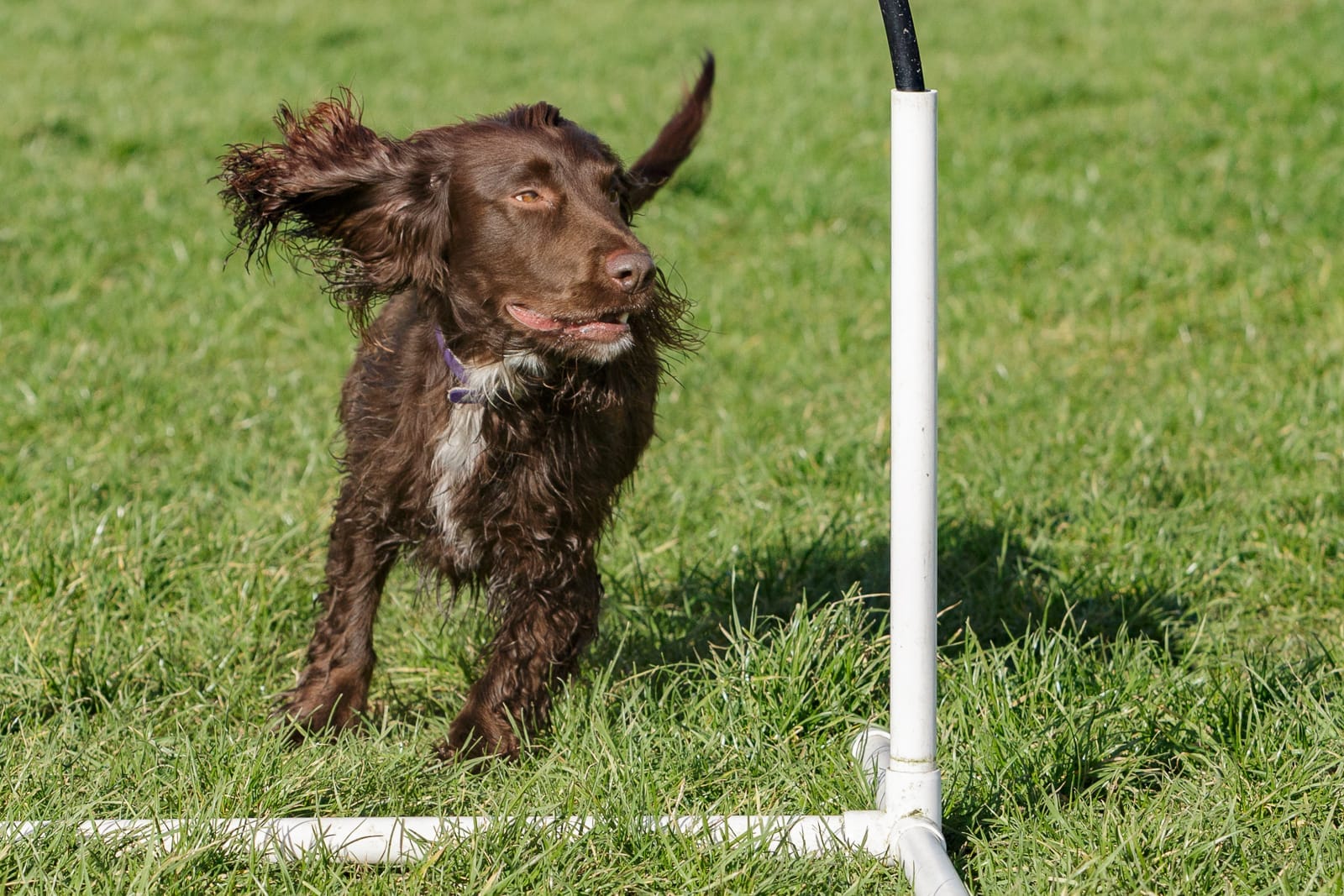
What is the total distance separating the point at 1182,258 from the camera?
6.18 meters

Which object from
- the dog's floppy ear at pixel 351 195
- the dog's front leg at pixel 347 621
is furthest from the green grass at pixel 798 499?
the dog's floppy ear at pixel 351 195

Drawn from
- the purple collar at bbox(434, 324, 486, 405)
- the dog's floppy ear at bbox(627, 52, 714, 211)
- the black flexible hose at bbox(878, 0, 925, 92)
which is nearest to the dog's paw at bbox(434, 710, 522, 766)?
the purple collar at bbox(434, 324, 486, 405)

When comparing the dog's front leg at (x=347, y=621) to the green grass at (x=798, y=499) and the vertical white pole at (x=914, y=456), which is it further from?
the vertical white pole at (x=914, y=456)

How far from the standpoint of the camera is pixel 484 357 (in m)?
2.92

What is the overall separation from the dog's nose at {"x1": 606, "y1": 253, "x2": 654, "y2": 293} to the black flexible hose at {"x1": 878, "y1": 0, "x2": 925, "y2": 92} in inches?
22.7

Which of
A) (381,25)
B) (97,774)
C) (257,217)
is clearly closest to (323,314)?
(257,217)

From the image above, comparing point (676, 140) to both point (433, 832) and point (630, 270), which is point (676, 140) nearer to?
point (630, 270)

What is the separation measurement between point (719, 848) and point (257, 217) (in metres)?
1.54

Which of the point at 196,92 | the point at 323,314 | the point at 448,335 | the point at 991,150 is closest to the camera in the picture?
the point at 448,335

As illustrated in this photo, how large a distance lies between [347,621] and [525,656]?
0.44 meters

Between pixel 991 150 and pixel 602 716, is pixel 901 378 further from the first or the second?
pixel 991 150

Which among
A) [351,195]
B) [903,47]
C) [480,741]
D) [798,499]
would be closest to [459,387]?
[351,195]

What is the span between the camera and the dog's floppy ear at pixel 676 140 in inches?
147

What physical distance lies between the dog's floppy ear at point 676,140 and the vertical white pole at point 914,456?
1.40 meters
